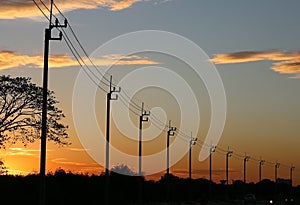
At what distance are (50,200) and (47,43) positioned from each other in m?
27.0

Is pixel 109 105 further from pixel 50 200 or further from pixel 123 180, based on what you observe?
pixel 123 180

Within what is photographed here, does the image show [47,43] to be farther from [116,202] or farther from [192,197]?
[192,197]

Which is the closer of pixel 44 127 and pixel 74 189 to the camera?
pixel 44 127

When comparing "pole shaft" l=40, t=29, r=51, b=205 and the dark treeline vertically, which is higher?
"pole shaft" l=40, t=29, r=51, b=205

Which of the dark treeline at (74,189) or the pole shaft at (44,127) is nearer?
the pole shaft at (44,127)

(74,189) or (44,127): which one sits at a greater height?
(44,127)

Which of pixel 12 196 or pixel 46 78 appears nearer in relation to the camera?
pixel 46 78

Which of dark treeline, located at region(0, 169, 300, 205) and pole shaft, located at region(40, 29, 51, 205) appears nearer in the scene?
pole shaft, located at region(40, 29, 51, 205)

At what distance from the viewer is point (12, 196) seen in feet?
179

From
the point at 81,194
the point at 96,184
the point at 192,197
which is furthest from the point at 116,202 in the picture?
the point at 192,197

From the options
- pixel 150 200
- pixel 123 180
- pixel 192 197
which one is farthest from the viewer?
pixel 192 197

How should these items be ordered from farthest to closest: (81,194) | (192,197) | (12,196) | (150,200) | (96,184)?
(192,197)
(150,200)
(96,184)
(81,194)
(12,196)

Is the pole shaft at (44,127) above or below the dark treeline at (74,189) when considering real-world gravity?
above

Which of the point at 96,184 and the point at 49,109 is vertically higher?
the point at 49,109
